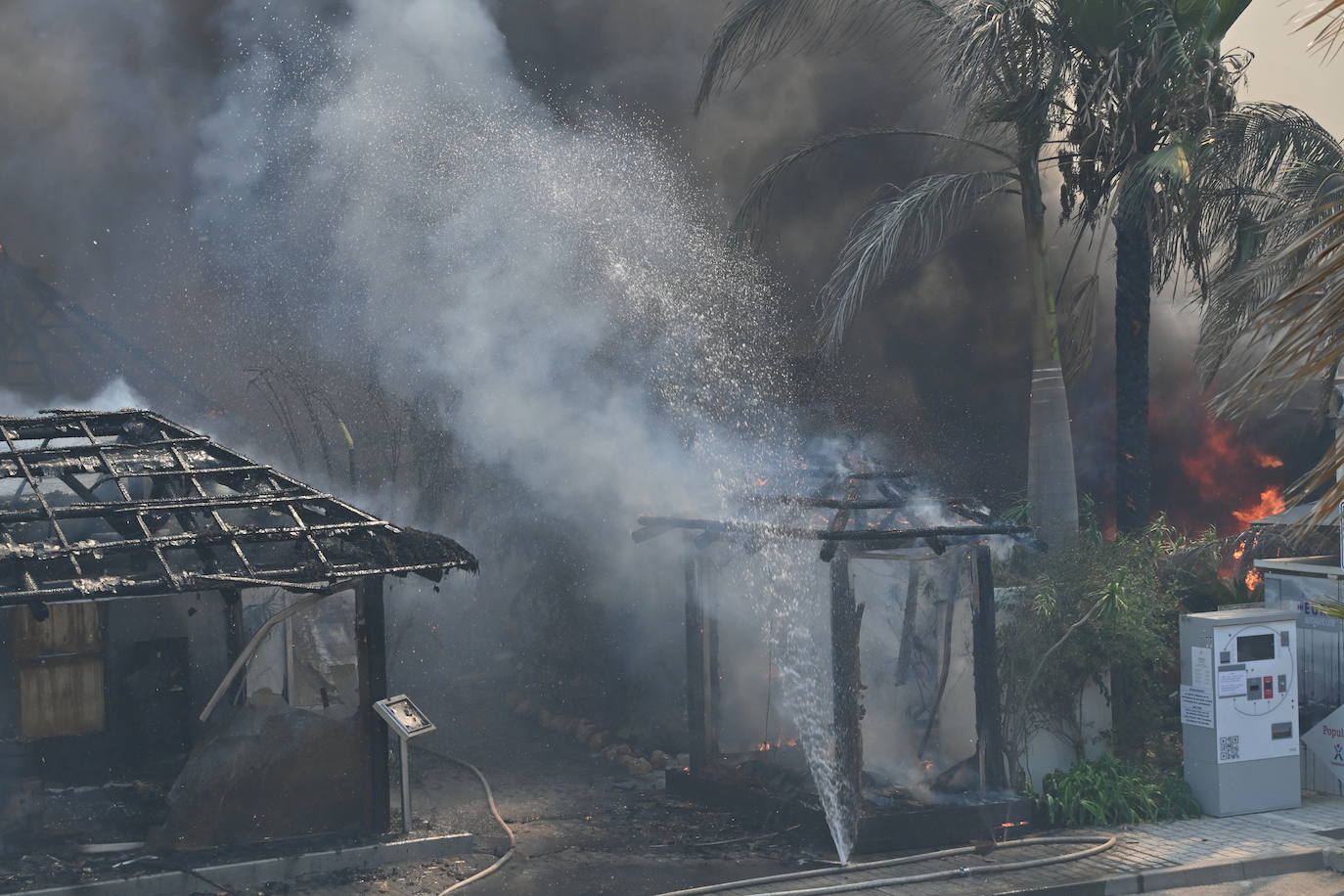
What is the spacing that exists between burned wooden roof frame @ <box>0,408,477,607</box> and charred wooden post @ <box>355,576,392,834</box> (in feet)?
1.45

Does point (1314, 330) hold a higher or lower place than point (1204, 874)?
higher

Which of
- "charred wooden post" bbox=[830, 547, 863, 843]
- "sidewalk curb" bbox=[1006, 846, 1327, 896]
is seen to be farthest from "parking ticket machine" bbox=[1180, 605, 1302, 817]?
"charred wooden post" bbox=[830, 547, 863, 843]

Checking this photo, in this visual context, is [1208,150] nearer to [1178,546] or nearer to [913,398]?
[1178,546]

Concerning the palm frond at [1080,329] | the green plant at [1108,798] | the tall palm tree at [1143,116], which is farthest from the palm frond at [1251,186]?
the green plant at [1108,798]

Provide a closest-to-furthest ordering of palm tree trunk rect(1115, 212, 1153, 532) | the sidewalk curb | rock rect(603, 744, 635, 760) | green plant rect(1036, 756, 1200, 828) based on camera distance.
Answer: the sidewalk curb, green plant rect(1036, 756, 1200, 828), rock rect(603, 744, 635, 760), palm tree trunk rect(1115, 212, 1153, 532)

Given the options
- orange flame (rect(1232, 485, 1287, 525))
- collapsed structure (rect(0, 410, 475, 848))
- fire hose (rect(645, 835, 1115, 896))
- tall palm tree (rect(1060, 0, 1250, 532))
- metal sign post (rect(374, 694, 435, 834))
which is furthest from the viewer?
orange flame (rect(1232, 485, 1287, 525))

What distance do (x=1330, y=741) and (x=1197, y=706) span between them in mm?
1701

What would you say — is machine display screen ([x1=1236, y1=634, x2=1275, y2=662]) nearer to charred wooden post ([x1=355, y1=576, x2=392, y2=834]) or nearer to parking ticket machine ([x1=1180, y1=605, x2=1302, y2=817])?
parking ticket machine ([x1=1180, y1=605, x2=1302, y2=817])

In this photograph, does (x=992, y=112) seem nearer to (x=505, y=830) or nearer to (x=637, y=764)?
Result: (x=637, y=764)

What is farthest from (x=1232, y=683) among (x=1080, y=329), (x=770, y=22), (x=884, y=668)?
(x=770, y=22)

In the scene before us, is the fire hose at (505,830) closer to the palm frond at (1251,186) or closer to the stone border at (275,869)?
the stone border at (275,869)

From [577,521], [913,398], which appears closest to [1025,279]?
[913,398]

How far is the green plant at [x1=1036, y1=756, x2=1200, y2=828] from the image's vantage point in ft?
33.8

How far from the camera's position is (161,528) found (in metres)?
10.5
